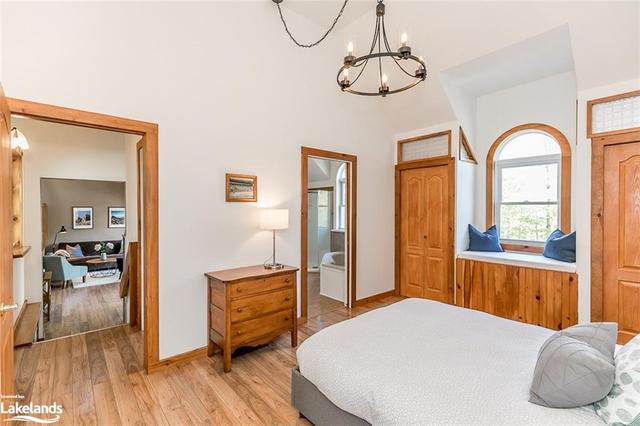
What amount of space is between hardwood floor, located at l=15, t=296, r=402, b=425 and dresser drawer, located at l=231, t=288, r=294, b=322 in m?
0.44

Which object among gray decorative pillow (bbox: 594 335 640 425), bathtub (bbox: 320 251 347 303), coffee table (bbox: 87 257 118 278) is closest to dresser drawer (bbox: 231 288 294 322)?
bathtub (bbox: 320 251 347 303)

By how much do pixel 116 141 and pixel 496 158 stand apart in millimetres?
6342

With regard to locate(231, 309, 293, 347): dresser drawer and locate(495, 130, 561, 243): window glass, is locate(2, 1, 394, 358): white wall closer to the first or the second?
locate(231, 309, 293, 347): dresser drawer

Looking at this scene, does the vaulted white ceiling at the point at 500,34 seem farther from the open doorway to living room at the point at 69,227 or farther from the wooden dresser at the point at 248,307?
the open doorway to living room at the point at 69,227

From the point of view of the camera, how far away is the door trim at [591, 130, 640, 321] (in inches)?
126

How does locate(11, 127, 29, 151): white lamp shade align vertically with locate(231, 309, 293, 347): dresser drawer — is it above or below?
above

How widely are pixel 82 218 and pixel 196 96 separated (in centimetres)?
699

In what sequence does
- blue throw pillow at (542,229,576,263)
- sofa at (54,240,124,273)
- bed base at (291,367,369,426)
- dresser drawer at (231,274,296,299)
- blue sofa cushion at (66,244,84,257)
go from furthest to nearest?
blue sofa cushion at (66,244,84,257), sofa at (54,240,124,273), blue throw pillow at (542,229,576,263), dresser drawer at (231,274,296,299), bed base at (291,367,369,426)

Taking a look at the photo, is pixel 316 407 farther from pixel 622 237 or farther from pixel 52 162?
pixel 52 162

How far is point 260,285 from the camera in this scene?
2.99 m

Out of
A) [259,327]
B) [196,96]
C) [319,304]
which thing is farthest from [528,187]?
[196,96]

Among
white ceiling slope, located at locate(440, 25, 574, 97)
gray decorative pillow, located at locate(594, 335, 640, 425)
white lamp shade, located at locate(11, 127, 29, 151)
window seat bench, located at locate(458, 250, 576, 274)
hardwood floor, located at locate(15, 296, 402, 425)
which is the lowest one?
hardwood floor, located at locate(15, 296, 402, 425)

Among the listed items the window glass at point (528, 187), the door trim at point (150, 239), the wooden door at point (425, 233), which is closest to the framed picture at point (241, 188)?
the door trim at point (150, 239)

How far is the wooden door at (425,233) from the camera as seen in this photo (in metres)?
4.50
